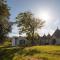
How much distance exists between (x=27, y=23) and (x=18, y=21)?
14.3ft

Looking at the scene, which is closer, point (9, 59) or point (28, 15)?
point (9, 59)

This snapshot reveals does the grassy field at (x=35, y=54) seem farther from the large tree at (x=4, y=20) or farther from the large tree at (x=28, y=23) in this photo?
the large tree at (x=28, y=23)

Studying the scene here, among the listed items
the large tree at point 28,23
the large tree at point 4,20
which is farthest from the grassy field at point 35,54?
the large tree at point 28,23

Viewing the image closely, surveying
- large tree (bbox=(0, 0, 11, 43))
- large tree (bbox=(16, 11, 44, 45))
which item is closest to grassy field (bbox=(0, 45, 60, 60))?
large tree (bbox=(0, 0, 11, 43))

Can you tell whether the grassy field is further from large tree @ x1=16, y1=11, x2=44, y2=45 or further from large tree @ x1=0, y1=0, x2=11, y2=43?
large tree @ x1=16, y1=11, x2=44, y2=45

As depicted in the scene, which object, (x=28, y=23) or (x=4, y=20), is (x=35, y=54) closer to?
(x=4, y=20)

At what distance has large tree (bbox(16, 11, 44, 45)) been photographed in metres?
75.4

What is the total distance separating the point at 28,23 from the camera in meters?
75.2

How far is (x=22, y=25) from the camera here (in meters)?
76.8

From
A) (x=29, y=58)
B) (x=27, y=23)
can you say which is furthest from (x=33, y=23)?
(x=29, y=58)

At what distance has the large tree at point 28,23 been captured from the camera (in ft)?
247

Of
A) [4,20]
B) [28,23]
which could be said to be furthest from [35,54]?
[28,23]

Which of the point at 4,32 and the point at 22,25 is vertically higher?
the point at 22,25

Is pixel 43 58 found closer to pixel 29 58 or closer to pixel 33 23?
pixel 29 58
